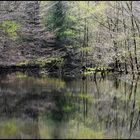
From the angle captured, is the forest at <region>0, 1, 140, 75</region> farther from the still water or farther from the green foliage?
the still water

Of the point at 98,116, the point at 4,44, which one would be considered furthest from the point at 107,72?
the point at 98,116

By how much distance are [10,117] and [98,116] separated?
3.51 metres

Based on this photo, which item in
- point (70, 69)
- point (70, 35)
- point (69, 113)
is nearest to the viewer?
point (69, 113)

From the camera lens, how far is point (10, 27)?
123ft

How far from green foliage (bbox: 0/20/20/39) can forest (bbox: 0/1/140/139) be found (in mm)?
92

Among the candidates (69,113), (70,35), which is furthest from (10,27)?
(69,113)

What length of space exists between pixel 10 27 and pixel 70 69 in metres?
10.6

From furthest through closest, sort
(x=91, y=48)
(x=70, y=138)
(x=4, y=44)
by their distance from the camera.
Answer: (x=91, y=48) → (x=4, y=44) → (x=70, y=138)

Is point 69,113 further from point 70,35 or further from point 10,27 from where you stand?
point 70,35

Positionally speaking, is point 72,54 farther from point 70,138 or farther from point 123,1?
point 70,138

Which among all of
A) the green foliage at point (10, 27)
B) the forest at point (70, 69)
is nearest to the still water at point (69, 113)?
the forest at point (70, 69)

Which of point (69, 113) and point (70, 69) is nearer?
point (69, 113)

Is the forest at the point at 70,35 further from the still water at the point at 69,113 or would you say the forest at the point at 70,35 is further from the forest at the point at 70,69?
the still water at the point at 69,113

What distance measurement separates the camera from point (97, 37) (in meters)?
46.8
